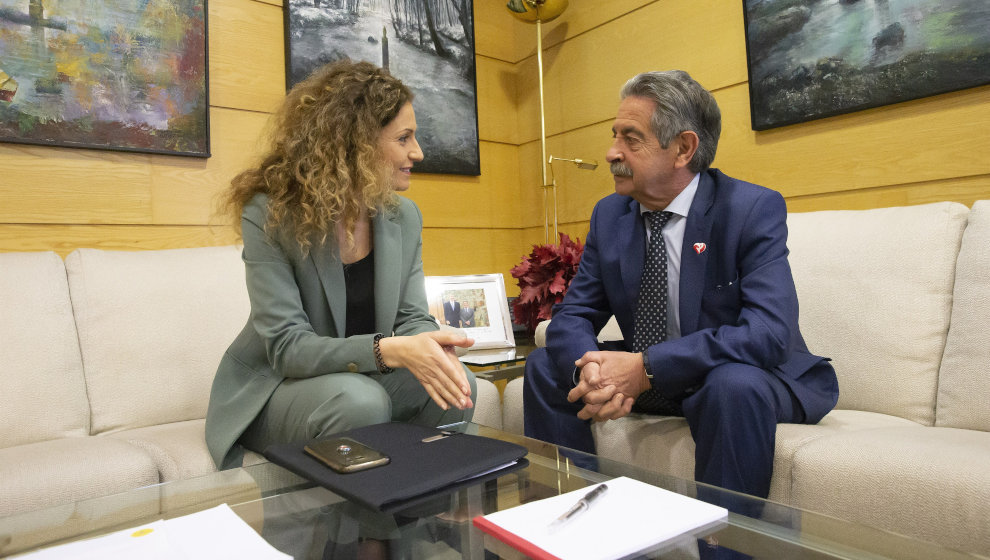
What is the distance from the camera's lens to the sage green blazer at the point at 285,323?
1595 millimetres

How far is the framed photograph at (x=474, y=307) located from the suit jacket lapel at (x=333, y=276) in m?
1.17

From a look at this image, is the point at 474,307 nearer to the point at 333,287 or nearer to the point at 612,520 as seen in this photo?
the point at 333,287

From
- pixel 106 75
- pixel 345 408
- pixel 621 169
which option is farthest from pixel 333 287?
pixel 106 75

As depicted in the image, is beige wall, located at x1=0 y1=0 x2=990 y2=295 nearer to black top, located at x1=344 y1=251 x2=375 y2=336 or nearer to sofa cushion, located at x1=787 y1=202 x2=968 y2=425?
sofa cushion, located at x1=787 y1=202 x2=968 y2=425

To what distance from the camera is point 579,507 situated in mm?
875

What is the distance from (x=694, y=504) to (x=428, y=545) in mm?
362

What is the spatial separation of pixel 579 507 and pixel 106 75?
7.87ft

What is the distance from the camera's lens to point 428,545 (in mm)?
854

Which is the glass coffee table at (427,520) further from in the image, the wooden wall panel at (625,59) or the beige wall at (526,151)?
the wooden wall panel at (625,59)

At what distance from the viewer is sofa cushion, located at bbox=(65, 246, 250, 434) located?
6.51ft

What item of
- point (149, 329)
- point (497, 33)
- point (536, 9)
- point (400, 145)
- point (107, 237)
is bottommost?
point (149, 329)

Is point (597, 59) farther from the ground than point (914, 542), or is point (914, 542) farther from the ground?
point (597, 59)

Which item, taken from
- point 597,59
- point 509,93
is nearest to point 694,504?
point 597,59

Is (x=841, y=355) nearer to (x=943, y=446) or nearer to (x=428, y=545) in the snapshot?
(x=943, y=446)
